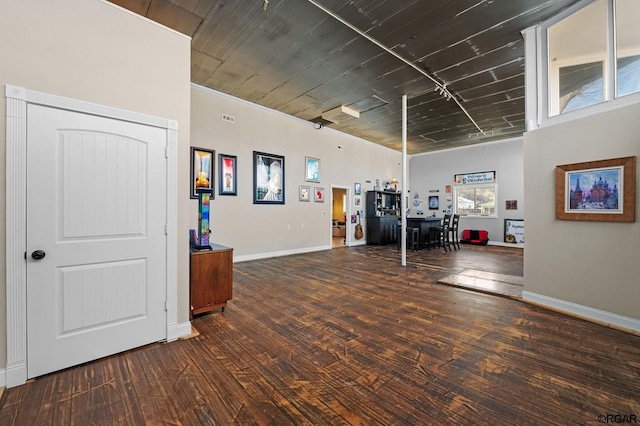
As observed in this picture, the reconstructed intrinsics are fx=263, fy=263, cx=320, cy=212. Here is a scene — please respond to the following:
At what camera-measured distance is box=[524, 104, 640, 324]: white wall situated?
266cm

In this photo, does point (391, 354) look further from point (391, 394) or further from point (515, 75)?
point (515, 75)

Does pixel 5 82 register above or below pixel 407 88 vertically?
below

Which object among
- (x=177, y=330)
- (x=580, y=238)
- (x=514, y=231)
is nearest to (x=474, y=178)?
(x=514, y=231)

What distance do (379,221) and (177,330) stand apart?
7368 mm

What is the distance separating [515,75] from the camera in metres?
4.77

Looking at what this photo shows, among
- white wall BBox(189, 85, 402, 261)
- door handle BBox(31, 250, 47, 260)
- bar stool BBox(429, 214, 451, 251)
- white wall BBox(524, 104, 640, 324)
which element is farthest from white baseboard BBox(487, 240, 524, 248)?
door handle BBox(31, 250, 47, 260)

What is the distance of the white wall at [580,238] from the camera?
266 cm

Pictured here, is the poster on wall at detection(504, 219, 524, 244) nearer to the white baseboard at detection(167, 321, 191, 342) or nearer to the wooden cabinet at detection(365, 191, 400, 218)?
the wooden cabinet at detection(365, 191, 400, 218)

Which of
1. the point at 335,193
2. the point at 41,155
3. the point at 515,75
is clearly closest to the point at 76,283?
the point at 41,155

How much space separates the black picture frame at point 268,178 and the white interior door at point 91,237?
3.88m

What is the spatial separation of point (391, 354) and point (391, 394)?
494 mm

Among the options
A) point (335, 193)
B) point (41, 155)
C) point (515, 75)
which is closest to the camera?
point (41, 155)

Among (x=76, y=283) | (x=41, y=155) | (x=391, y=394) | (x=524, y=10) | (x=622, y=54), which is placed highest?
(x=524, y=10)

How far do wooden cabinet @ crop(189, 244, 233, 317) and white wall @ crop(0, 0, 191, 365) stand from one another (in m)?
0.27
